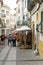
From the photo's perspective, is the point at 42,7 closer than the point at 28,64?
No

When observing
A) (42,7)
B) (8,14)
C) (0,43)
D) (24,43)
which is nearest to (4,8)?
(8,14)

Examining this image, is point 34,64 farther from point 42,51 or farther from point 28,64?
point 42,51

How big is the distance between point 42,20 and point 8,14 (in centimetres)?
6205

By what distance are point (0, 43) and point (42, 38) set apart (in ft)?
57.9

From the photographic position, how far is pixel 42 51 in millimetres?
17984

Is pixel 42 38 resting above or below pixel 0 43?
above

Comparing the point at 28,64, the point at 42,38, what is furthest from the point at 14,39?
the point at 28,64

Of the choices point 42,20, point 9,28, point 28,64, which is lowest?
point 9,28

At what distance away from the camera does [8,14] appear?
3147 inches

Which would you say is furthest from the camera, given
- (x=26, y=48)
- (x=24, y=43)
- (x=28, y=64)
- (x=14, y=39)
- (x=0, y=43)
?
(x=0, y=43)

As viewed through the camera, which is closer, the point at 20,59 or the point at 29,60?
the point at 29,60

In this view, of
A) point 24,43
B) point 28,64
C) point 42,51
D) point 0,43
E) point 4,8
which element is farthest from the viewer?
point 4,8

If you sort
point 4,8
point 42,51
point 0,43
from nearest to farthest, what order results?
point 42,51, point 0,43, point 4,8

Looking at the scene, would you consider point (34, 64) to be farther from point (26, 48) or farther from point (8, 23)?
point (8, 23)
